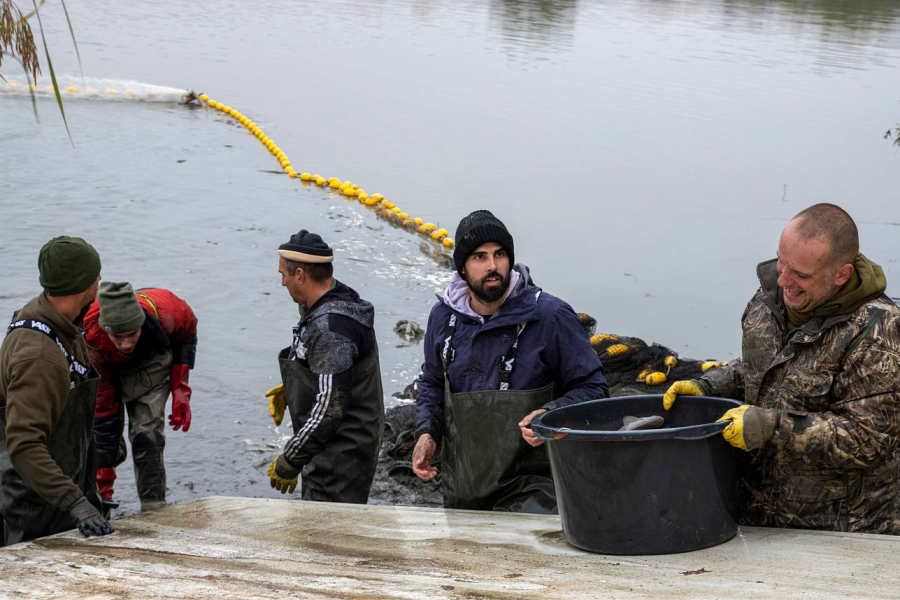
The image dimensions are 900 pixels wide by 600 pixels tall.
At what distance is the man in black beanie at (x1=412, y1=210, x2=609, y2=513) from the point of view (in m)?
3.82

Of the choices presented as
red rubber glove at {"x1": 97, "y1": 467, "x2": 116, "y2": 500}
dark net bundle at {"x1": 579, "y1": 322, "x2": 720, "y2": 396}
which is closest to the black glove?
red rubber glove at {"x1": 97, "y1": 467, "x2": 116, "y2": 500}

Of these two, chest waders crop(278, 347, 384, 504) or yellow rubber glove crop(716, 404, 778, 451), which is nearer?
yellow rubber glove crop(716, 404, 778, 451)

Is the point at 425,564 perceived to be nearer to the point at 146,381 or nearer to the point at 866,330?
the point at 866,330

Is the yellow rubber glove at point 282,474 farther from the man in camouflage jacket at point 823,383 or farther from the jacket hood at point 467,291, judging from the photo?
the man in camouflage jacket at point 823,383

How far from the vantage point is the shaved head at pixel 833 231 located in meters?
2.88

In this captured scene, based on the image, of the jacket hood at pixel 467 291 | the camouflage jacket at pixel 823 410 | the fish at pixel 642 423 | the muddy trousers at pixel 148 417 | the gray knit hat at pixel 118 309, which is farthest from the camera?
the muddy trousers at pixel 148 417

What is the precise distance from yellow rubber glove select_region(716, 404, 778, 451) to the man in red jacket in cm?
327

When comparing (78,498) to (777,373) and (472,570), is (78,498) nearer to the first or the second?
(472,570)

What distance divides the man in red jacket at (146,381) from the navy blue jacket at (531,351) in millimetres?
2009

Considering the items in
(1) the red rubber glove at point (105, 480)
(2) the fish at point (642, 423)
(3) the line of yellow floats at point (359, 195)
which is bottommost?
(3) the line of yellow floats at point (359, 195)

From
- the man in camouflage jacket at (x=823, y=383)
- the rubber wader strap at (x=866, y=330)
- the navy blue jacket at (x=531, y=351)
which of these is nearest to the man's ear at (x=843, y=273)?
the man in camouflage jacket at (x=823, y=383)

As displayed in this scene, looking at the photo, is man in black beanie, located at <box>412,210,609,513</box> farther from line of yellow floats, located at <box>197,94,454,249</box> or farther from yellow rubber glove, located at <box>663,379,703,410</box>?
line of yellow floats, located at <box>197,94,454,249</box>

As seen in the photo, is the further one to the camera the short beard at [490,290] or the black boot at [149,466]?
the black boot at [149,466]

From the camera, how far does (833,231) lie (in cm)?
288
